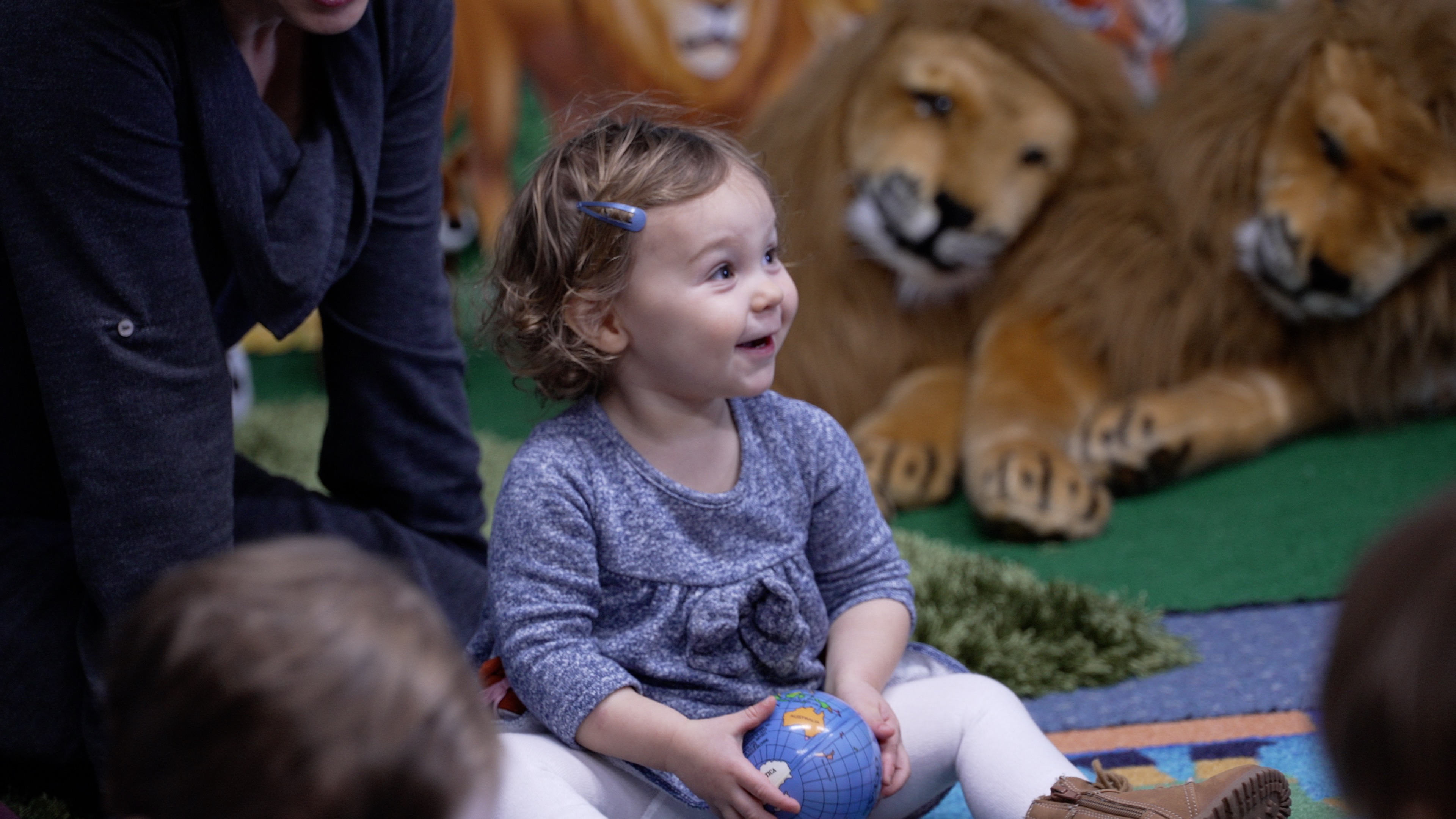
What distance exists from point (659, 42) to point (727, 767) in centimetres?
209

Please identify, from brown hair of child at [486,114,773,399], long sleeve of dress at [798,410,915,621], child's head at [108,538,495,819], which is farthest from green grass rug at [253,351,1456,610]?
child's head at [108,538,495,819]

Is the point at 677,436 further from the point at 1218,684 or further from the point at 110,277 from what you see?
the point at 1218,684

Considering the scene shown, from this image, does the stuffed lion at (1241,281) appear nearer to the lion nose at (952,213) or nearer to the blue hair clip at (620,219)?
the lion nose at (952,213)

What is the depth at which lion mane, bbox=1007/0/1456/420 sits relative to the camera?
5.70ft

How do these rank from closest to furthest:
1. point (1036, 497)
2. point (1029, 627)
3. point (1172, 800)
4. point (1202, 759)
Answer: point (1172, 800)
point (1202, 759)
point (1029, 627)
point (1036, 497)

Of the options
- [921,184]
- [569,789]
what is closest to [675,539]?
[569,789]

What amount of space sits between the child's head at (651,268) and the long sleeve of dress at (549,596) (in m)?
0.11

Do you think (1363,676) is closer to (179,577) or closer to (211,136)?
(179,577)

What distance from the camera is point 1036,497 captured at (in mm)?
1586

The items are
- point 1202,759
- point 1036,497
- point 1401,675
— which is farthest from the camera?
point 1036,497

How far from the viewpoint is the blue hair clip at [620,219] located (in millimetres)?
936

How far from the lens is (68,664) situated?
1048mm

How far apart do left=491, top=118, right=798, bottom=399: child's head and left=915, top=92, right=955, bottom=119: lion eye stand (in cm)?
82

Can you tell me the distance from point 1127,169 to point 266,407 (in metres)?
1.56
